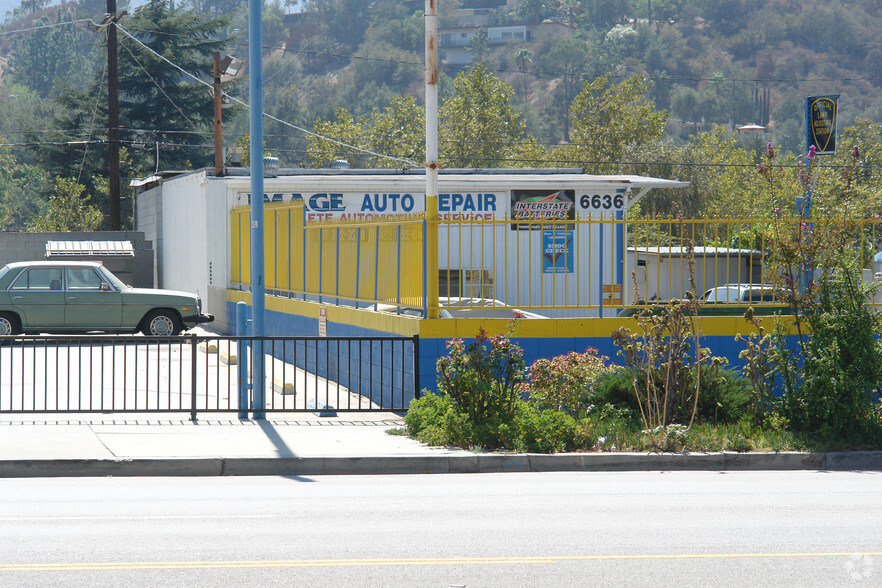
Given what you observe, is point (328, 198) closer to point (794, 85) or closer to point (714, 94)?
point (714, 94)

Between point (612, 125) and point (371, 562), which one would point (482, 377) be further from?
point (612, 125)

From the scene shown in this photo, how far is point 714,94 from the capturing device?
6614 inches

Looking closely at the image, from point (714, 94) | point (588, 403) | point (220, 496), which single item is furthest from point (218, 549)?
point (714, 94)

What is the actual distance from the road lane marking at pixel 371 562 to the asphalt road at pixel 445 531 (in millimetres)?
19

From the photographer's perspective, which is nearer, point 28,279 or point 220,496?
point 220,496

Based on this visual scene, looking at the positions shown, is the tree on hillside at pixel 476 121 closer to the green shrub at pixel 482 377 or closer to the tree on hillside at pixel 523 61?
the green shrub at pixel 482 377

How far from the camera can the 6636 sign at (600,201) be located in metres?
28.2

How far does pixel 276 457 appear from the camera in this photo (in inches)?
412

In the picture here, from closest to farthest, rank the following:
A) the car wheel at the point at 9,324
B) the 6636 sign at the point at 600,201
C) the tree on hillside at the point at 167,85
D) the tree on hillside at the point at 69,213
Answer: the car wheel at the point at 9,324 → the 6636 sign at the point at 600,201 → the tree on hillside at the point at 69,213 → the tree on hillside at the point at 167,85

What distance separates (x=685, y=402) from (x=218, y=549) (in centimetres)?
653

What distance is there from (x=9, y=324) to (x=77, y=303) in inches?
55.4

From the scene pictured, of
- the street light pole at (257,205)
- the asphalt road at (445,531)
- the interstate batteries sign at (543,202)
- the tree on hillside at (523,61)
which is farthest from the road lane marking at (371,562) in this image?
the tree on hillside at (523,61)

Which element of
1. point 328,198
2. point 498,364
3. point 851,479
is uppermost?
point 328,198

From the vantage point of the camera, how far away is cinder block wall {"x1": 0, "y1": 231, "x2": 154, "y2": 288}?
33.5 metres
